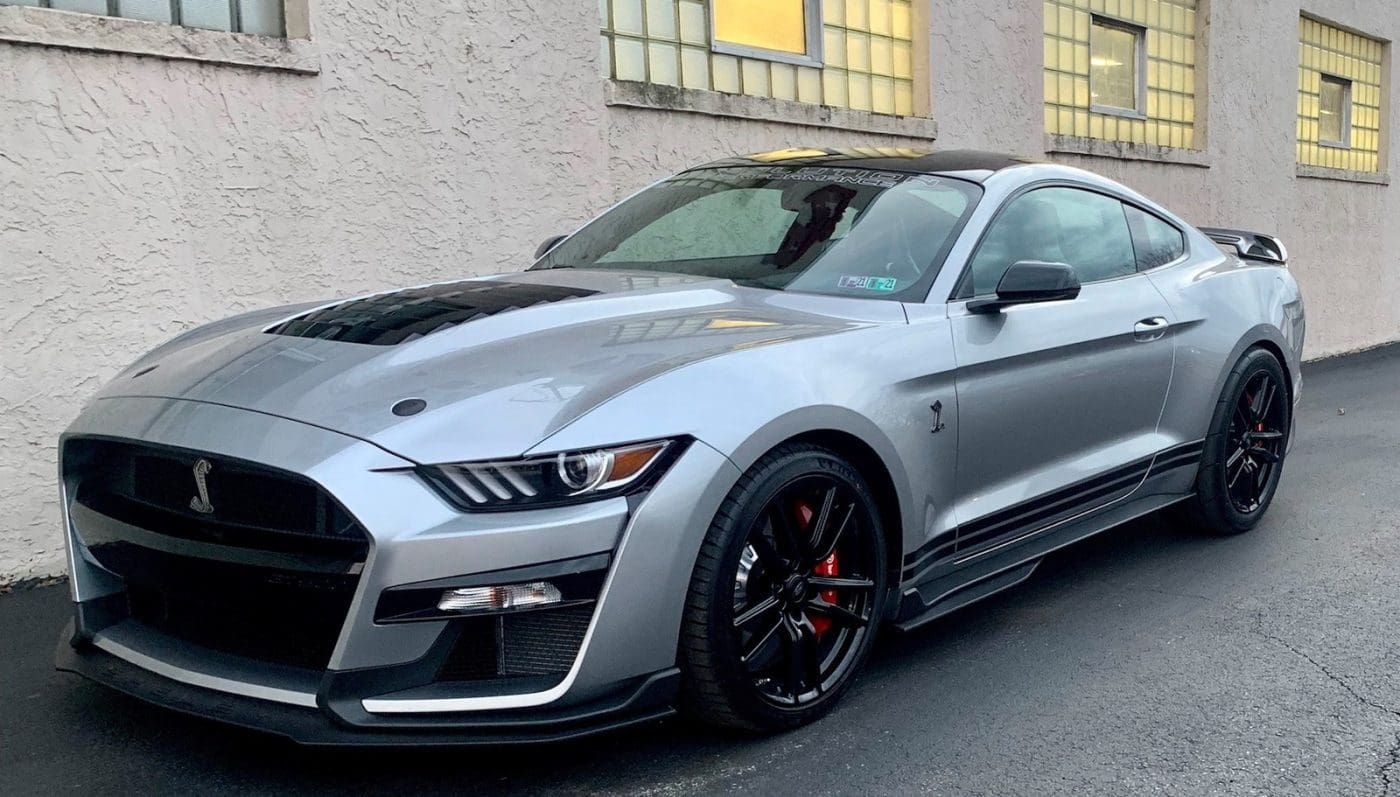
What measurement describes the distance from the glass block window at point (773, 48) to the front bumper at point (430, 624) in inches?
193

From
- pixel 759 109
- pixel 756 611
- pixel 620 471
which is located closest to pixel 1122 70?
pixel 759 109

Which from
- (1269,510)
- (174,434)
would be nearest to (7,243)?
(174,434)

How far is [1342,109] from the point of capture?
1557 centimetres

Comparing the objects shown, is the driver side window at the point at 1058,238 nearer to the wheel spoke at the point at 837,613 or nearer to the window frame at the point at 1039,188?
the window frame at the point at 1039,188

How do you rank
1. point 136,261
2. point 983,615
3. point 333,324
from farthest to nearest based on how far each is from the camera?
point 136,261
point 983,615
point 333,324

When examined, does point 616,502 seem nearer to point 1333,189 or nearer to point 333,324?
point 333,324

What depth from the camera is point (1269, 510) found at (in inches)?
227

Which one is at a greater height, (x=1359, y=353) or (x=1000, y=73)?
(x=1000, y=73)

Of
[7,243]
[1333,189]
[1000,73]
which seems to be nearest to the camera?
[7,243]

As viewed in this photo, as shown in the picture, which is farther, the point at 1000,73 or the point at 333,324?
the point at 1000,73

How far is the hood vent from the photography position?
325 cm

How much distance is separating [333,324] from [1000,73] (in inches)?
295

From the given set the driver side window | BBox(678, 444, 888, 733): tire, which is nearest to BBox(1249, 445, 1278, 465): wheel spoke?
the driver side window

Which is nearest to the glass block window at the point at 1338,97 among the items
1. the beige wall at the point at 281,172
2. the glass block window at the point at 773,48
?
the glass block window at the point at 773,48
